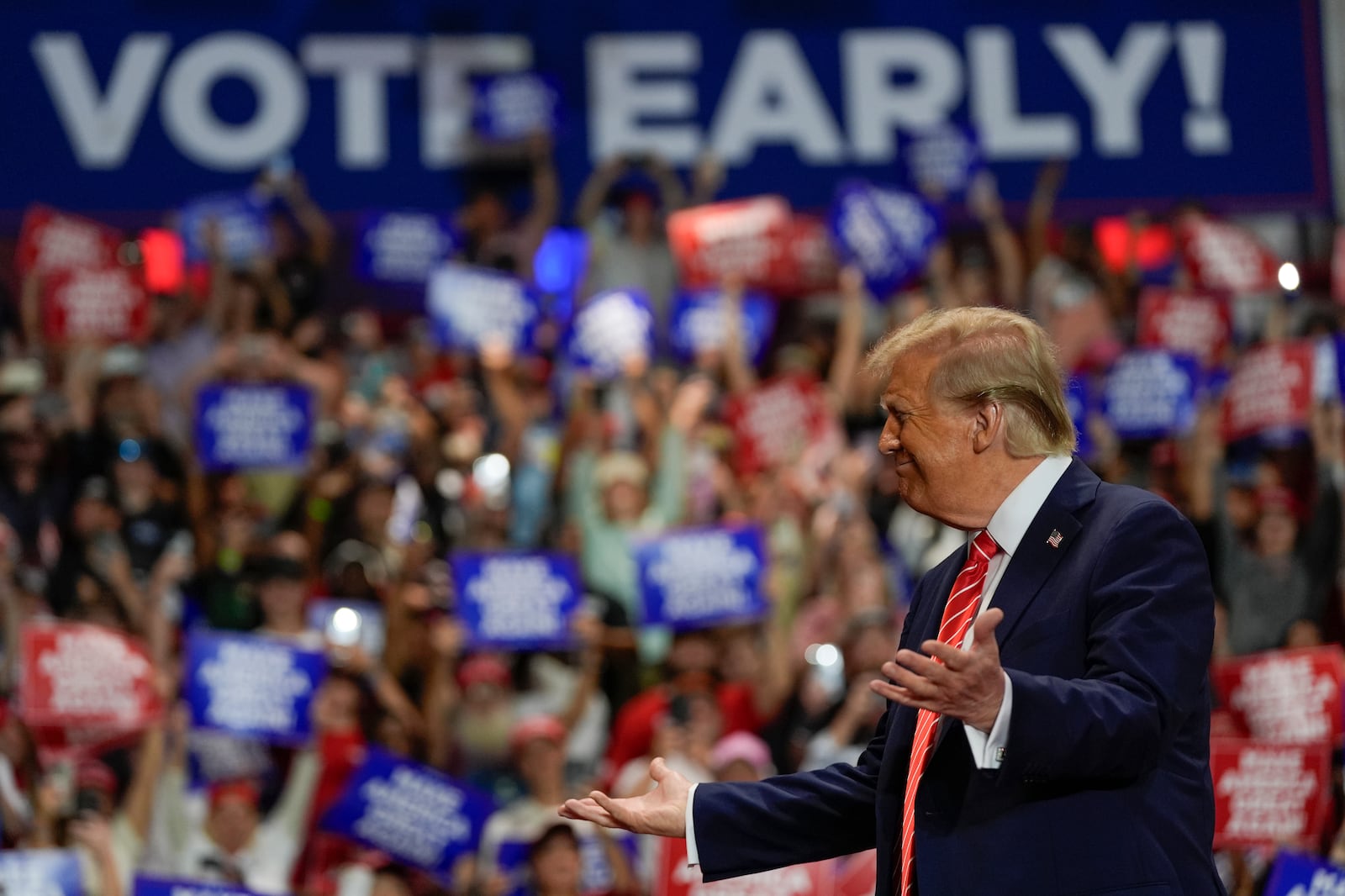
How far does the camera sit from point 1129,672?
1898 mm

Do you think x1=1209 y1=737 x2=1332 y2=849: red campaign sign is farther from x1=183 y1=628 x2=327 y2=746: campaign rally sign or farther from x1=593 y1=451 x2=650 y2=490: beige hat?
x1=183 y1=628 x2=327 y2=746: campaign rally sign

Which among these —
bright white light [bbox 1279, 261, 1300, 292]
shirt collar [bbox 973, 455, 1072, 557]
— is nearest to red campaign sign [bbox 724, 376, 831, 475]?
bright white light [bbox 1279, 261, 1300, 292]

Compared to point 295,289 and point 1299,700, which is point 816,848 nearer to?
point 1299,700

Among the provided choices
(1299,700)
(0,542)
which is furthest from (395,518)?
(1299,700)

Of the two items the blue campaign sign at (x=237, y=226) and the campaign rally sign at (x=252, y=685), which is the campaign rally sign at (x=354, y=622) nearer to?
the campaign rally sign at (x=252, y=685)

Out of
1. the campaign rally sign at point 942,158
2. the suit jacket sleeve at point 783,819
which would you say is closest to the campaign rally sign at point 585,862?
the suit jacket sleeve at point 783,819

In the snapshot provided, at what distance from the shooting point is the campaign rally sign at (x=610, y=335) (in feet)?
26.5

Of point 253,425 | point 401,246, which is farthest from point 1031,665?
point 401,246

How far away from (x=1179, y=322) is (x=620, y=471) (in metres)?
2.89

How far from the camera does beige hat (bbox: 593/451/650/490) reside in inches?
277

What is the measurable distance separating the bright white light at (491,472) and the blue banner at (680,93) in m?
2.80

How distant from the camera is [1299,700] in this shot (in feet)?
18.6

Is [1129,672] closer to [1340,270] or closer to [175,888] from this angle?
[175,888]

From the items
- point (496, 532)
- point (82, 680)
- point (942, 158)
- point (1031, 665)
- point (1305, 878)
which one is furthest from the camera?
point (942, 158)
